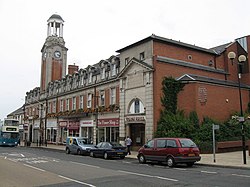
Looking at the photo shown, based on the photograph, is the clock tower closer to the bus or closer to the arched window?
the bus

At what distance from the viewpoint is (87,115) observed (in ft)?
127

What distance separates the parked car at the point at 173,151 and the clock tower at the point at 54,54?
39.8 m

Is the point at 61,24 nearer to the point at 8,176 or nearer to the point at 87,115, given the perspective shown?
the point at 87,115

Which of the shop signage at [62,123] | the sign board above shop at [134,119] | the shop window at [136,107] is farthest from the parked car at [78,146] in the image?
the shop signage at [62,123]

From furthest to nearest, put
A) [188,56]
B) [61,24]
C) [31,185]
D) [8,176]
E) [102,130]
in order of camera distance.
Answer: [61,24], [102,130], [188,56], [8,176], [31,185]

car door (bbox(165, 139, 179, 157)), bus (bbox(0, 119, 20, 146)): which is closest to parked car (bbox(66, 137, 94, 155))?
car door (bbox(165, 139, 179, 157))

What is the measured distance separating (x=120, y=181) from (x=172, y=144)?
21.7ft

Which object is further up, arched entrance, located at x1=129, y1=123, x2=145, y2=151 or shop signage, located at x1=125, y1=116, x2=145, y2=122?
shop signage, located at x1=125, y1=116, x2=145, y2=122

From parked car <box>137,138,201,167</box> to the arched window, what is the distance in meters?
10.7

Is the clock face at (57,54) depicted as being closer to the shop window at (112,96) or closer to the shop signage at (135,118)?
the shop window at (112,96)

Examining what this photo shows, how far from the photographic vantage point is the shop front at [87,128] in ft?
125

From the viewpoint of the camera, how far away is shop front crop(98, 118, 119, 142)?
108ft

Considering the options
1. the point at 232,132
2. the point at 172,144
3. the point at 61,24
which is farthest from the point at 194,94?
the point at 61,24

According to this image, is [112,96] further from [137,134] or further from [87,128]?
[87,128]
